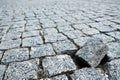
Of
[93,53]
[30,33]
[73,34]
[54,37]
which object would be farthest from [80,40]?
[30,33]

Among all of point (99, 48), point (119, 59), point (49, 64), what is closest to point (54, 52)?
point (49, 64)

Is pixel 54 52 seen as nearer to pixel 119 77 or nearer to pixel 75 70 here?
pixel 75 70

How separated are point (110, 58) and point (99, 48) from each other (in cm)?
24

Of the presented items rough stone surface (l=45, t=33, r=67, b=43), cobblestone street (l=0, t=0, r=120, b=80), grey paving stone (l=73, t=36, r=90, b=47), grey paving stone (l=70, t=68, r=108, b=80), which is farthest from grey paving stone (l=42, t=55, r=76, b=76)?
rough stone surface (l=45, t=33, r=67, b=43)

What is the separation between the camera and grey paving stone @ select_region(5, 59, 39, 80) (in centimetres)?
150

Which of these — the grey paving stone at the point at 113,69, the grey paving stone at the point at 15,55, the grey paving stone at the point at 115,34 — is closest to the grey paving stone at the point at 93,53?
the grey paving stone at the point at 113,69

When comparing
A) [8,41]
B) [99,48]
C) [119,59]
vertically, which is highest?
[99,48]

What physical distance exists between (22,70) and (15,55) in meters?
0.44

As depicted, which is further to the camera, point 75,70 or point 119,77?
point 75,70

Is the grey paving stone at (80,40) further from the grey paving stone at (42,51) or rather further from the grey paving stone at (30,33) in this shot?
the grey paving stone at (30,33)

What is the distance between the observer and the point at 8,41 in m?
2.50

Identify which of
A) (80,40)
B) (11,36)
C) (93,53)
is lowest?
(11,36)

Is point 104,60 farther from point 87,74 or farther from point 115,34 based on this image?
point 115,34

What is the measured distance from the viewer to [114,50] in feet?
6.49
